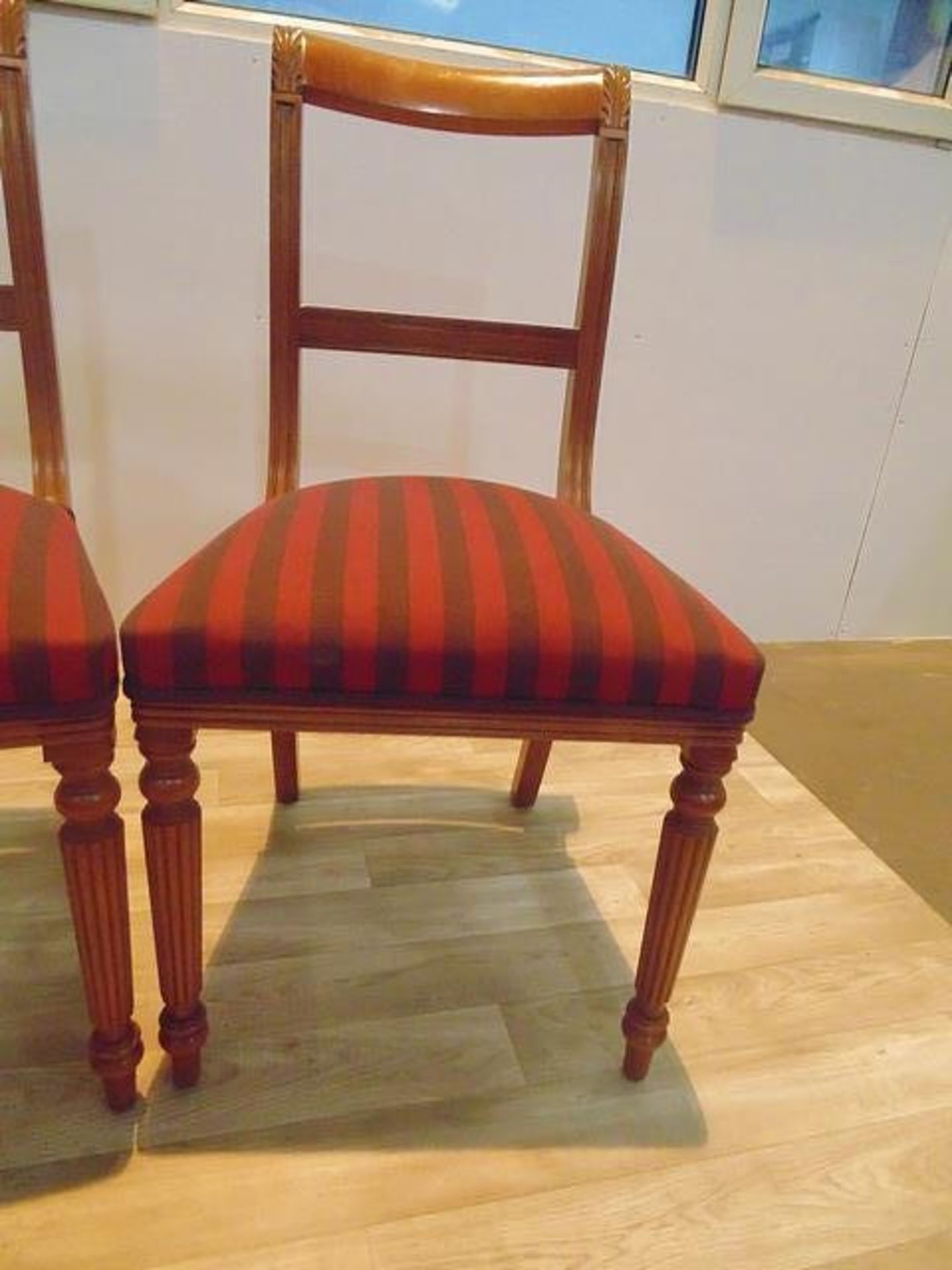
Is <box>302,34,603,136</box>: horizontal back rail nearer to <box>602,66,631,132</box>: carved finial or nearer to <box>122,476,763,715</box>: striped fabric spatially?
<box>602,66,631,132</box>: carved finial

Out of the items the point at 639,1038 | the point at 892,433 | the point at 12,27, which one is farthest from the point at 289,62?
the point at 892,433

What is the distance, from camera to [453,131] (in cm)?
90

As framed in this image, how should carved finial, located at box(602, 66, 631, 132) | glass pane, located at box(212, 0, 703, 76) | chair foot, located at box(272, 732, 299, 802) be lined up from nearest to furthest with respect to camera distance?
carved finial, located at box(602, 66, 631, 132) < chair foot, located at box(272, 732, 299, 802) < glass pane, located at box(212, 0, 703, 76)

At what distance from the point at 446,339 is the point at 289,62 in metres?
0.31

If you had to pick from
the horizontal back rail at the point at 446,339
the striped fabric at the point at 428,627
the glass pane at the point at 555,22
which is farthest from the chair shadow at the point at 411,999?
the glass pane at the point at 555,22

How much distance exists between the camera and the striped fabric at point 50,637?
549mm

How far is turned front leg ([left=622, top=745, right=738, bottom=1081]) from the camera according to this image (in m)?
0.68

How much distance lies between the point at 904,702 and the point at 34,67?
179 centimetres

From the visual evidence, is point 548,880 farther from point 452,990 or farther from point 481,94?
point 481,94

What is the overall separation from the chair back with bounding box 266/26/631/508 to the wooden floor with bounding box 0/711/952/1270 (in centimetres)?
50

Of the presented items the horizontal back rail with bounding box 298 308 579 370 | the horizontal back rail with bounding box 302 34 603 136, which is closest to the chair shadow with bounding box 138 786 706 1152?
the horizontal back rail with bounding box 298 308 579 370

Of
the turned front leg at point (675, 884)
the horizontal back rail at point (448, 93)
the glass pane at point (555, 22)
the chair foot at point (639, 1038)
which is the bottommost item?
the chair foot at point (639, 1038)

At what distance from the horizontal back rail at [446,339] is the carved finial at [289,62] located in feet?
0.70

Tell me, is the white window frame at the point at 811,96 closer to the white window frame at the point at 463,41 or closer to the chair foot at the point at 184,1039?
the white window frame at the point at 463,41
